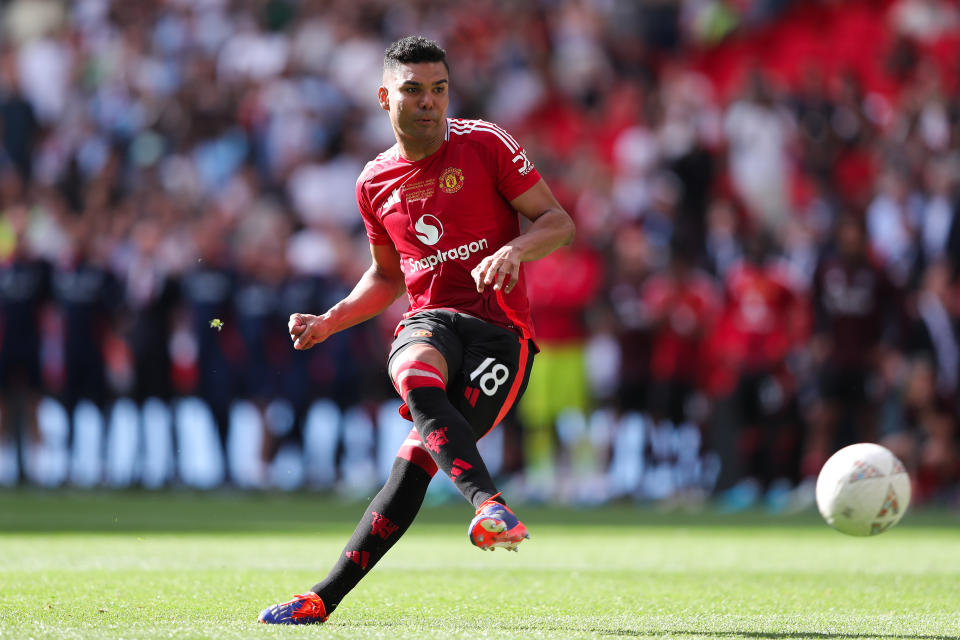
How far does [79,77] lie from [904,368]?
12.2 meters

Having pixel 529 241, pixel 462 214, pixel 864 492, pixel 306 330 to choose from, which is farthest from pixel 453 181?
pixel 864 492

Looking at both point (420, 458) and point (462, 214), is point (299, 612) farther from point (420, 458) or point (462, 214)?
point (462, 214)

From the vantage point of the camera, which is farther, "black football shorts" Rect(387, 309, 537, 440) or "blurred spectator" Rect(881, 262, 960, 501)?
"blurred spectator" Rect(881, 262, 960, 501)

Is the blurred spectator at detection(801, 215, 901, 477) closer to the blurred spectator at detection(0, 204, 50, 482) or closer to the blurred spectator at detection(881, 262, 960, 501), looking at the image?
the blurred spectator at detection(881, 262, 960, 501)

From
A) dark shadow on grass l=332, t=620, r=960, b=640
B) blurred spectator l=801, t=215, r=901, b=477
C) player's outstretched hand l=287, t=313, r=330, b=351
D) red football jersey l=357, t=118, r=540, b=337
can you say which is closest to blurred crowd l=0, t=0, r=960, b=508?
blurred spectator l=801, t=215, r=901, b=477

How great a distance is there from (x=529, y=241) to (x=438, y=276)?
1.88 feet

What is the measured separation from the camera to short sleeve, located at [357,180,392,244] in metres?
5.99

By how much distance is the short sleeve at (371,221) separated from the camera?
599cm

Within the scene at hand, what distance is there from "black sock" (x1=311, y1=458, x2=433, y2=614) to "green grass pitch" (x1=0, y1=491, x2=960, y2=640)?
161mm

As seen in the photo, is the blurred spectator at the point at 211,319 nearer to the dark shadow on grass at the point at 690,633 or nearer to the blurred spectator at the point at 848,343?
the blurred spectator at the point at 848,343

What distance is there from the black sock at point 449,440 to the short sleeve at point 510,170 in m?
0.96

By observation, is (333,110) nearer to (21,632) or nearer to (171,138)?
(171,138)

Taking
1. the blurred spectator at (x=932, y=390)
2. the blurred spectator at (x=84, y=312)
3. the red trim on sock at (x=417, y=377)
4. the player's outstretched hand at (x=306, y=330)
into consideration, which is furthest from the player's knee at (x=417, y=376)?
the blurred spectator at (x=84, y=312)

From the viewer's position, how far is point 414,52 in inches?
217
